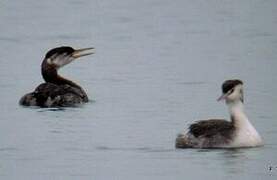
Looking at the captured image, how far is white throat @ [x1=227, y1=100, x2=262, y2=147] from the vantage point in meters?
20.7

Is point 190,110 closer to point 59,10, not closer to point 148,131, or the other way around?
point 148,131

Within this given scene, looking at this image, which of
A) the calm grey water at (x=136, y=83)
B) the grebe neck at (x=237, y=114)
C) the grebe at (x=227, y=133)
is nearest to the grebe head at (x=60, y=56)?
the calm grey water at (x=136, y=83)

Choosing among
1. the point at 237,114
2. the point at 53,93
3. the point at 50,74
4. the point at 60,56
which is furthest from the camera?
the point at 60,56

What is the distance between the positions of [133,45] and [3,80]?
6.27 meters

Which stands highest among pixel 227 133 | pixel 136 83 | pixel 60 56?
pixel 60 56

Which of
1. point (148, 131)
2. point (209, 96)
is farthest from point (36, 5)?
point (148, 131)

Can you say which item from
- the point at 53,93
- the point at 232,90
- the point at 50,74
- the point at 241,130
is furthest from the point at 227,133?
the point at 50,74

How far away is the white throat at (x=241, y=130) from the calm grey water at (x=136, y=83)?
0.13 m

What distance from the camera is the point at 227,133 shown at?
68.3ft

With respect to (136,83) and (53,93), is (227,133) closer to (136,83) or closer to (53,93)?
(53,93)

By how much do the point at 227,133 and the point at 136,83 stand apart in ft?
25.4

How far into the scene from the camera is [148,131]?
22.5 m

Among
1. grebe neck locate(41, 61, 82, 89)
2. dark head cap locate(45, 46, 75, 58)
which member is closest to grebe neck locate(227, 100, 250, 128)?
grebe neck locate(41, 61, 82, 89)

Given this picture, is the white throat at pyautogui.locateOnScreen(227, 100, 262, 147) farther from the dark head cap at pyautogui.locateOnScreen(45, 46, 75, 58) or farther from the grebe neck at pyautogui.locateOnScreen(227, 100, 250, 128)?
the dark head cap at pyautogui.locateOnScreen(45, 46, 75, 58)
